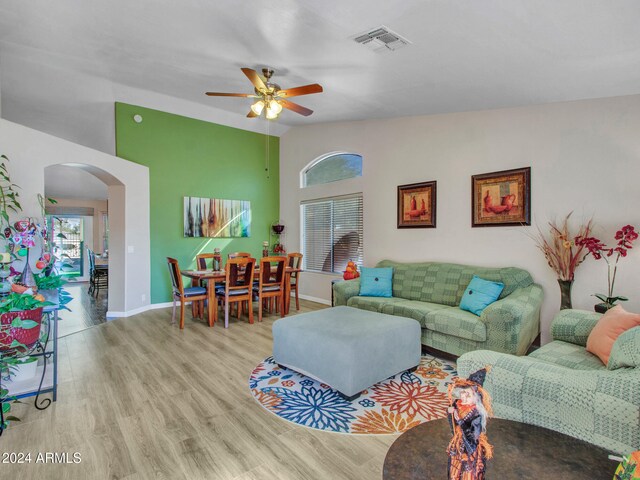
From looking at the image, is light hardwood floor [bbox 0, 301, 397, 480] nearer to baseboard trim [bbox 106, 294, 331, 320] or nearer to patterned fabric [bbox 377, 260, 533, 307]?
baseboard trim [bbox 106, 294, 331, 320]

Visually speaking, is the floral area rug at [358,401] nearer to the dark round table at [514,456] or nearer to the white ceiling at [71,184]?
the dark round table at [514,456]

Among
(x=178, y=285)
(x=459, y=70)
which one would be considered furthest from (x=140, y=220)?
(x=459, y=70)

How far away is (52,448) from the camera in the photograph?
6.82ft

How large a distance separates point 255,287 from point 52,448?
11.4ft

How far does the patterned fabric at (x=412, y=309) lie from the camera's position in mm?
3689

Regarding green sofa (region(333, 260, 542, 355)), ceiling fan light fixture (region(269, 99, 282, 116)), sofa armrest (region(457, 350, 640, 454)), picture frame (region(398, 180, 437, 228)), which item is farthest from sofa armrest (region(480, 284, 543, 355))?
ceiling fan light fixture (region(269, 99, 282, 116))

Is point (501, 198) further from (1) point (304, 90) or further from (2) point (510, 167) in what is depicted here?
(1) point (304, 90)

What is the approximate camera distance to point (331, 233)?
21.1 feet

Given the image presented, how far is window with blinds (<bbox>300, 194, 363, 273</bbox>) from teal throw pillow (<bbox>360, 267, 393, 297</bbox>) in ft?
3.55

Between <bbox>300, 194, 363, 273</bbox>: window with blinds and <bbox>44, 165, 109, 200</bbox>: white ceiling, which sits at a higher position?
<bbox>44, 165, 109, 200</bbox>: white ceiling

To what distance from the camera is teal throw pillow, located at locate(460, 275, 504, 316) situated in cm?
355

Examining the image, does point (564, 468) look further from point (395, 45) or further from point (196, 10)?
point (196, 10)

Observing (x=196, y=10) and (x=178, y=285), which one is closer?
(x=196, y=10)

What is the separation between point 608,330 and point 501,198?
7.04 feet
